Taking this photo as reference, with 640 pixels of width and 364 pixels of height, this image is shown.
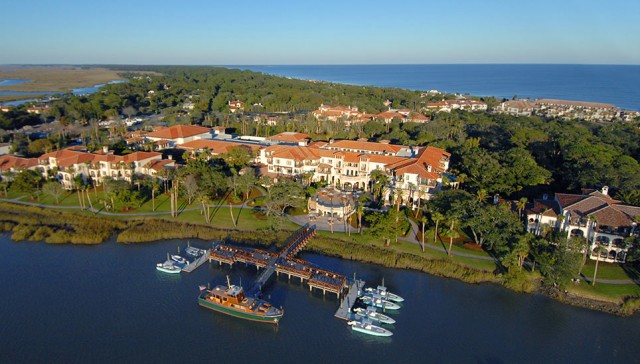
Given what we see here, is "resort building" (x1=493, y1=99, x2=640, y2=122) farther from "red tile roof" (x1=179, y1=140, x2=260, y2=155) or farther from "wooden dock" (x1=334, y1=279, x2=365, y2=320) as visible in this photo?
"wooden dock" (x1=334, y1=279, x2=365, y2=320)

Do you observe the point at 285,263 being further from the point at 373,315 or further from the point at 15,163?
the point at 15,163

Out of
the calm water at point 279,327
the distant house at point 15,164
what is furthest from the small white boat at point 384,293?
the distant house at point 15,164

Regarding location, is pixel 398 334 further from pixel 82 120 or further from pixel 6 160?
pixel 82 120

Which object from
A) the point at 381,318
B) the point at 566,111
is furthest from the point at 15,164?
the point at 566,111

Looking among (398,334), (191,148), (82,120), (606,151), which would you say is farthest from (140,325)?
(82,120)

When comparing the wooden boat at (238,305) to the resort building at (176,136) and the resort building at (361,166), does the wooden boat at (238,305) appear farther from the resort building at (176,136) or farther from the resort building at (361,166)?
the resort building at (176,136)
